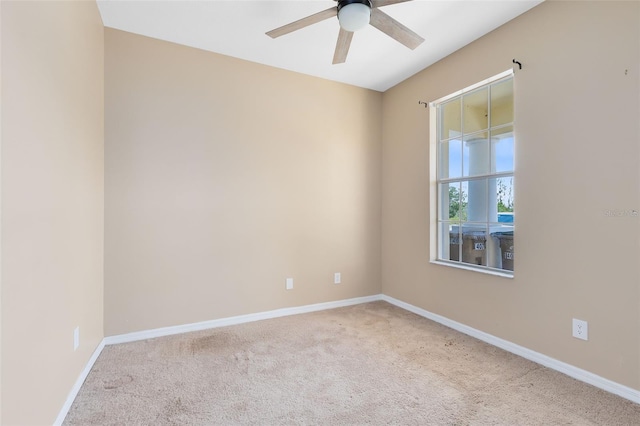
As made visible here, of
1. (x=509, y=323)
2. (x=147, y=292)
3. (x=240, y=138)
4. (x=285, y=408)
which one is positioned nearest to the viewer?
(x=285, y=408)

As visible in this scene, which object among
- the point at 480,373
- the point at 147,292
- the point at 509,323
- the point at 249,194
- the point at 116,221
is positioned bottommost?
the point at 480,373

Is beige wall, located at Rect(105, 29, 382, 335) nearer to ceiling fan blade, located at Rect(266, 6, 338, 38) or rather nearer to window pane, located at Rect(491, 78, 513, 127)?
ceiling fan blade, located at Rect(266, 6, 338, 38)

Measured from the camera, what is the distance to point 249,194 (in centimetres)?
319

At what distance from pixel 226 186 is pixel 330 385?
2027mm

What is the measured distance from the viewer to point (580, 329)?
6.81 feet

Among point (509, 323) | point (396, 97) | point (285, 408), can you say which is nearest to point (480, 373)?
point (509, 323)

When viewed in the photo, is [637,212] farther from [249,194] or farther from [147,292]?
[147,292]

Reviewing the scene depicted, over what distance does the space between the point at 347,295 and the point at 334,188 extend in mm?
1320

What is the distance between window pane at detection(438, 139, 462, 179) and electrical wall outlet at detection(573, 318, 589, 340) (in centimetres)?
156

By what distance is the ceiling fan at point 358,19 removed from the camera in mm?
1852

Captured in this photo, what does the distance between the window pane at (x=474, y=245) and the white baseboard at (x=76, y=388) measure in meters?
3.21

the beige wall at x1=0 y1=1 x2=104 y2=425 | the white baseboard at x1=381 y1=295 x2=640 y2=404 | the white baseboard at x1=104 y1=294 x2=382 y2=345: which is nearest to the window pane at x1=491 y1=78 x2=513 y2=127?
the white baseboard at x1=381 y1=295 x2=640 y2=404

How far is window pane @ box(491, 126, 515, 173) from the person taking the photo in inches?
102

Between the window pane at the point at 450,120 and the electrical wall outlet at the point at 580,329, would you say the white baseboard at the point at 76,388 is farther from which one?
the window pane at the point at 450,120
